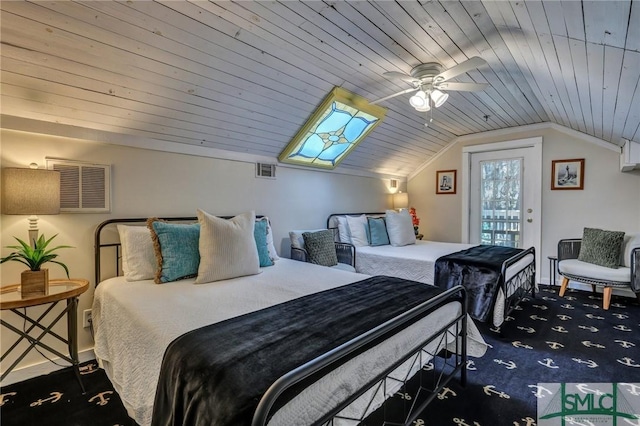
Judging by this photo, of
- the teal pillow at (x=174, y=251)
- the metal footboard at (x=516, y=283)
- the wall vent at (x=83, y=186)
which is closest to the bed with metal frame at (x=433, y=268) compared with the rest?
the metal footboard at (x=516, y=283)

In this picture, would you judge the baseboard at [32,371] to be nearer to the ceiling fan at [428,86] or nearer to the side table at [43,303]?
the side table at [43,303]

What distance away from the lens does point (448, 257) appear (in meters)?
3.21

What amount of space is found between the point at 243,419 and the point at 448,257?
9.30ft

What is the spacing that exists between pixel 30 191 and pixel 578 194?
19.4 feet

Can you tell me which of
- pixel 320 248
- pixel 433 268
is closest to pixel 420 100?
pixel 433 268

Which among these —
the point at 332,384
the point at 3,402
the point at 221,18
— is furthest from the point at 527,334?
the point at 3,402

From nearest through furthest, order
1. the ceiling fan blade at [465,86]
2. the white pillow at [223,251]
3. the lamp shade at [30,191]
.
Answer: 1. the lamp shade at [30,191]
2. the white pillow at [223,251]
3. the ceiling fan blade at [465,86]

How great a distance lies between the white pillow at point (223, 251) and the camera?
2.18 meters

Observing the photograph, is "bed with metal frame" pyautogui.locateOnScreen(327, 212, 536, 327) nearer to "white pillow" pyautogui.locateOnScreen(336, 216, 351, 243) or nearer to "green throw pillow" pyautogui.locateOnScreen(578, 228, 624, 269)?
"white pillow" pyautogui.locateOnScreen(336, 216, 351, 243)

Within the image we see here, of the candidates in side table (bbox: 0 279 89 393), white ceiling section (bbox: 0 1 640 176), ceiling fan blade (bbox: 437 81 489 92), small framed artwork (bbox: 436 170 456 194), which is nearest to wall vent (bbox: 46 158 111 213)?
white ceiling section (bbox: 0 1 640 176)

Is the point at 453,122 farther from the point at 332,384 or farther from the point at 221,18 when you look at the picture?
the point at 332,384

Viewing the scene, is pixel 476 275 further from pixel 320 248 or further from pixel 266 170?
pixel 266 170

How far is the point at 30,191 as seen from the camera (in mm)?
1920

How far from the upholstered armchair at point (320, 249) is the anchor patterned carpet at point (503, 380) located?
5.11ft
